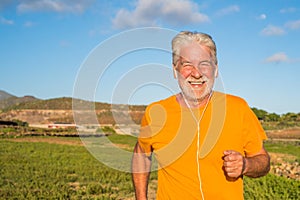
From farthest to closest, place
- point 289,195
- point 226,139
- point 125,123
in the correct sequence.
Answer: point 289,195 → point 125,123 → point 226,139

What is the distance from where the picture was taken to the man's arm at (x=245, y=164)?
6.29 ft

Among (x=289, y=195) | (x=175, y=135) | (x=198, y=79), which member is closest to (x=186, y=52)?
(x=198, y=79)

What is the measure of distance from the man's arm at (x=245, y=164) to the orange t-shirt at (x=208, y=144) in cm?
5

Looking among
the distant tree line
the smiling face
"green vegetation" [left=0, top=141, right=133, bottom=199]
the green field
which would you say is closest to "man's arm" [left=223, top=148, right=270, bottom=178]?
the smiling face

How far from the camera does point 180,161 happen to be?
2.19 metres

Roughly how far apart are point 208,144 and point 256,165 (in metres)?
→ 0.24

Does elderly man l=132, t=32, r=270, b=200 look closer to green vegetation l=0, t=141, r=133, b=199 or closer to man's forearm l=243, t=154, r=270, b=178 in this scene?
man's forearm l=243, t=154, r=270, b=178

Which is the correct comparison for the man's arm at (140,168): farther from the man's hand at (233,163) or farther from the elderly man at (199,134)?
the man's hand at (233,163)

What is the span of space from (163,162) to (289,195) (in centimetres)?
713

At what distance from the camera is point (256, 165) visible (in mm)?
2100

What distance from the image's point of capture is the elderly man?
213 centimetres

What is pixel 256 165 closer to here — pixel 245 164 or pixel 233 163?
pixel 245 164

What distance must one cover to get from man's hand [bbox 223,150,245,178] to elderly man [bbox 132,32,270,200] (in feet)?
0.06

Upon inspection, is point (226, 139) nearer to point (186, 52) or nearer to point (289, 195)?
point (186, 52)
